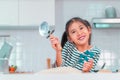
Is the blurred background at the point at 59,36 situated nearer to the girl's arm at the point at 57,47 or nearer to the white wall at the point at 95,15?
the white wall at the point at 95,15

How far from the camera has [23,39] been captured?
7.12 feet

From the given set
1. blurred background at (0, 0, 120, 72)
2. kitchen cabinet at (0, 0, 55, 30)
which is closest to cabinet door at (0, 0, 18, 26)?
kitchen cabinet at (0, 0, 55, 30)

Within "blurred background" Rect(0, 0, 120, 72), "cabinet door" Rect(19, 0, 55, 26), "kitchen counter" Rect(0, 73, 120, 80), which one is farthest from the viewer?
"blurred background" Rect(0, 0, 120, 72)

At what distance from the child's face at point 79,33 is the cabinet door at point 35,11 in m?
1.03

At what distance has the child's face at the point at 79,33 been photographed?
2.78 feet

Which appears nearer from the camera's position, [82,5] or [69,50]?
[69,50]

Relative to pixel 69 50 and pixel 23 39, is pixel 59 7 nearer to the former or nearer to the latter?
pixel 23 39

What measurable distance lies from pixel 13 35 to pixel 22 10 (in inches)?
12.7

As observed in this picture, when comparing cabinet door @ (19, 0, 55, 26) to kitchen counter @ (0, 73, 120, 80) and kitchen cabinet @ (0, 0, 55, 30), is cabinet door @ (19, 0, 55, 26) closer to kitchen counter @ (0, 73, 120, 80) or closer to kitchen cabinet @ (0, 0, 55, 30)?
kitchen cabinet @ (0, 0, 55, 30)

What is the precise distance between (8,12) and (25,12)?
0.12 m

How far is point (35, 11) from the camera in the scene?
1.92 m

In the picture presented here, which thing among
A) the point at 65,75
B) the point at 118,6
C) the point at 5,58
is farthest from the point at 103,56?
the point at 65,75

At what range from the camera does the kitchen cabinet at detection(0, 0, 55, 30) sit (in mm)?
1902

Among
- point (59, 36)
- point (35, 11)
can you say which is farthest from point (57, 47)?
point (59, 36)
